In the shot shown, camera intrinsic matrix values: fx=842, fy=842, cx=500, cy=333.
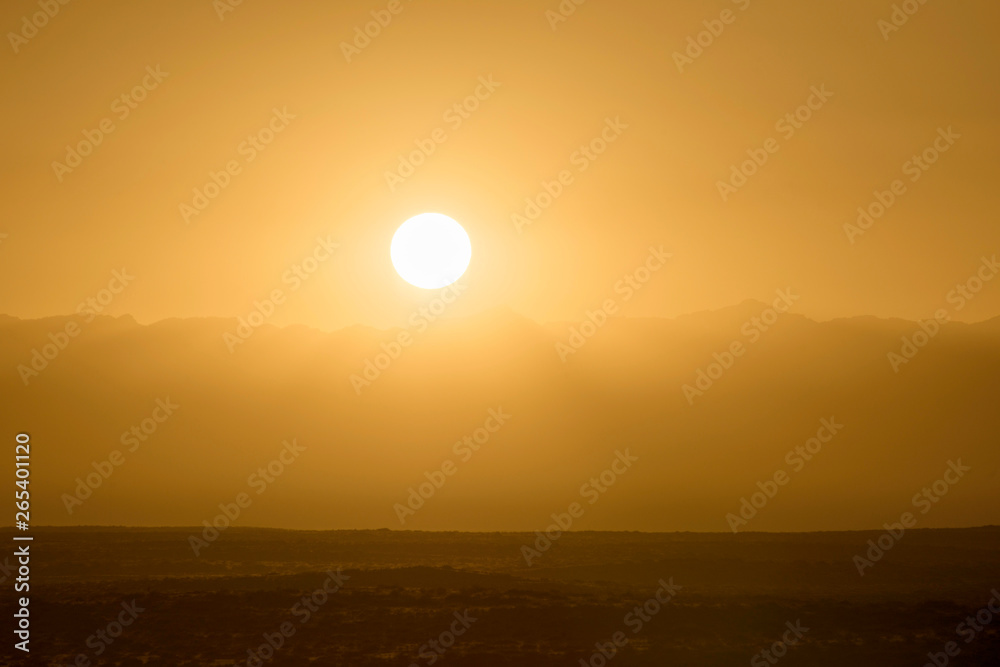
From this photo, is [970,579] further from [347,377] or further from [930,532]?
[347,377]

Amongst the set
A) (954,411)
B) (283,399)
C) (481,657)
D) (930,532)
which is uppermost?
(954,411)

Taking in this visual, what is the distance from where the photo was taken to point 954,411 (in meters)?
142

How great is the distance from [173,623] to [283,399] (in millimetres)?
119665

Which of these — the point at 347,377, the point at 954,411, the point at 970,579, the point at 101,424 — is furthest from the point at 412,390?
the point at 970,579

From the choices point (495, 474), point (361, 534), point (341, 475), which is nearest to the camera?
point (361, 534)

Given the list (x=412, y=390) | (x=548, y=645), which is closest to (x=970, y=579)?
(x=548, y=645)

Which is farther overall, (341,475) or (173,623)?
(341,475)

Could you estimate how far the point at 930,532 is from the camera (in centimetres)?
3869

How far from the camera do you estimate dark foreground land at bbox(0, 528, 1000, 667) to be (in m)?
21.8

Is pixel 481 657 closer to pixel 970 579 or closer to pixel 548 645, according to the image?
pixel 548 645

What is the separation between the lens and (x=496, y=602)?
25469 mm

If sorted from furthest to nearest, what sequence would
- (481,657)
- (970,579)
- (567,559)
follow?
(567,559) → (970,579) → (481,657)

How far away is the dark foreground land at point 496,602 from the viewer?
71.6 feet

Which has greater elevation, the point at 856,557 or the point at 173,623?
the point at 856,557
